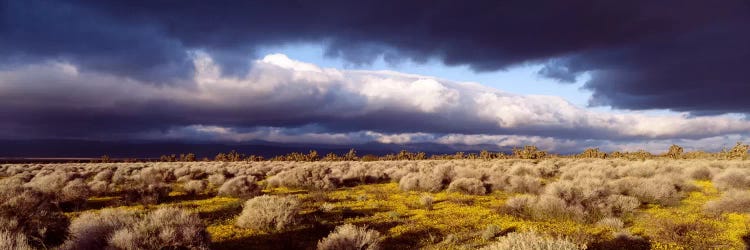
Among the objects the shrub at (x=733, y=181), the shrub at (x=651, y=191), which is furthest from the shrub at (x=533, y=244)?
the shrub at (x=733, y=181)

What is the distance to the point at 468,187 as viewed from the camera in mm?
19859

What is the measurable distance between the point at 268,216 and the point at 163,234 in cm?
420

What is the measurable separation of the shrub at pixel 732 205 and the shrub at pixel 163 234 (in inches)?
715

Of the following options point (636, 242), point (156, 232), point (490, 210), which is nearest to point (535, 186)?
point (490, 210)

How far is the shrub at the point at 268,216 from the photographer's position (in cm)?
1170

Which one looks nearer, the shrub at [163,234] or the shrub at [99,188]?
the shrub at [163,234]

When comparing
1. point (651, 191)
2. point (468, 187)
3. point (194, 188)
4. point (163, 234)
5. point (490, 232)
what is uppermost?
point (163, 234)

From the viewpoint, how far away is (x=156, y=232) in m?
7.95

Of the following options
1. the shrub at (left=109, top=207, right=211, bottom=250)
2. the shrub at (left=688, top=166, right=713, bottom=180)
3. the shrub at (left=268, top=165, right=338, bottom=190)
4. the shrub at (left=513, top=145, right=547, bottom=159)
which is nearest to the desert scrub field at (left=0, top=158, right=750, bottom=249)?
the shrub at (left=109, top=207, right=211, bottom=250)

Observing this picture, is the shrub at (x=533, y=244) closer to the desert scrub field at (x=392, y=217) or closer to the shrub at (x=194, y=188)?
the desert scrub field at (x=392, y=217)

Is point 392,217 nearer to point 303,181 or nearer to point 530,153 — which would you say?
point 303,181

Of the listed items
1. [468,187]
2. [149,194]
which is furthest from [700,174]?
[149,194]

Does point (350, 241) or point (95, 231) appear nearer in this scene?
point (95, 231)

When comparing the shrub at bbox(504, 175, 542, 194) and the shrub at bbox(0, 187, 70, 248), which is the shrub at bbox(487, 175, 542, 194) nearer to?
the shrub at bbox(504, 175, 542, 194)
